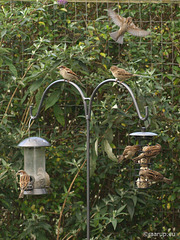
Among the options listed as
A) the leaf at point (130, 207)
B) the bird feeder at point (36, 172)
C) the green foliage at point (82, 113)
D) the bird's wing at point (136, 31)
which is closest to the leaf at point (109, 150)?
the green foliage at point (82, 113)

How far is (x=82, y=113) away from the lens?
169 inches

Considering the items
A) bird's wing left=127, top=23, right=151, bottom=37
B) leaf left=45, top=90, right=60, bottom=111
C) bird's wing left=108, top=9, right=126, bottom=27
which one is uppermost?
bird's wing left=108, top=9, right=126, bottom=27

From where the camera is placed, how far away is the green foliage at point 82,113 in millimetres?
3895

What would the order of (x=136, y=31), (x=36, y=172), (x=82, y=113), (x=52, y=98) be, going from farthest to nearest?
(x=82, y=113)
(x=52, y=98)
(x=136, y=31)
(x=36, y=172)

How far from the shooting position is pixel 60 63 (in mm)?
3900

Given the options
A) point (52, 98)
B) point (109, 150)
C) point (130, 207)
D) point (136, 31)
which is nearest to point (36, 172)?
point (109, 150)

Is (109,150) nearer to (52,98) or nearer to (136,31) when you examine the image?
(52,98)

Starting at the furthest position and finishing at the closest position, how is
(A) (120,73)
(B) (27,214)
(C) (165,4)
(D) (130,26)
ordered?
(C) (165,4) < (B) (27,214) < (D) (130,26) < (A) (120,73)

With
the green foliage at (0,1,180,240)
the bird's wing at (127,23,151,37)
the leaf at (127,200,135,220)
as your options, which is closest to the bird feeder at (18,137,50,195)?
the green foliage at (0,1,180,240)

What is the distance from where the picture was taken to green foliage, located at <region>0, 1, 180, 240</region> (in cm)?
389

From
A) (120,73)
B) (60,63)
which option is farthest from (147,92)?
(120,73)

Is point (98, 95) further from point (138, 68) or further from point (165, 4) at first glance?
point (165, 4)

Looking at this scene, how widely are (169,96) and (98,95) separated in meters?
0.68

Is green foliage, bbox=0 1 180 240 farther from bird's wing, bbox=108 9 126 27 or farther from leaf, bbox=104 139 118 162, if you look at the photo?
bird's wing, bbox=108 9 126 27
